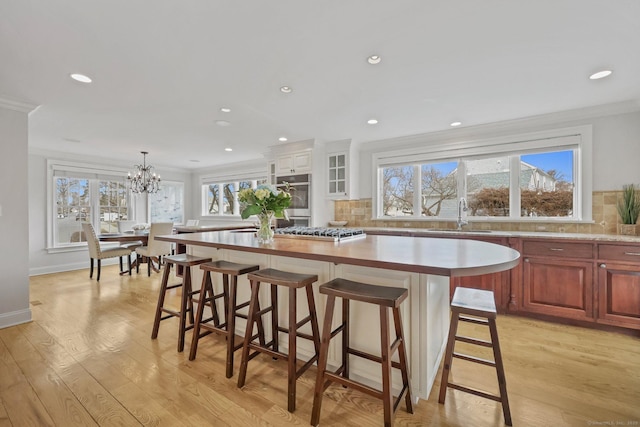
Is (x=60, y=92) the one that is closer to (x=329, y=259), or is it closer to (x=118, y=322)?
(x=118, y=322)

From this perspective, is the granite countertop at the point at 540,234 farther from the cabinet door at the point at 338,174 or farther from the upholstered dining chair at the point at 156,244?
the upholstered dining chair at the point at 156,244

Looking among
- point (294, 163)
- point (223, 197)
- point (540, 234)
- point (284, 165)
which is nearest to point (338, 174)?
point (294, 163)

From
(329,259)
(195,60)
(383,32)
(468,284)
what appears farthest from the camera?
(468,284)

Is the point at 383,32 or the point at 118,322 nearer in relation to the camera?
the point at 383,32

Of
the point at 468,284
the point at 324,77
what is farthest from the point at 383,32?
the point at 468,284

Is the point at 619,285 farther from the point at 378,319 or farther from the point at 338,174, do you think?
the point at 338,174

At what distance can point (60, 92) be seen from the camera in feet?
8.46

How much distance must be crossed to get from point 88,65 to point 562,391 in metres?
3.94

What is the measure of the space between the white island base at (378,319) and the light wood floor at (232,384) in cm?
15

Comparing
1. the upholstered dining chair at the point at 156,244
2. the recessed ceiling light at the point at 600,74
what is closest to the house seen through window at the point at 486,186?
the recessed ceiling light at the point at 600,74

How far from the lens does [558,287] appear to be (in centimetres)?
278

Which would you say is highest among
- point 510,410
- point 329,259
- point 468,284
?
point 329,259

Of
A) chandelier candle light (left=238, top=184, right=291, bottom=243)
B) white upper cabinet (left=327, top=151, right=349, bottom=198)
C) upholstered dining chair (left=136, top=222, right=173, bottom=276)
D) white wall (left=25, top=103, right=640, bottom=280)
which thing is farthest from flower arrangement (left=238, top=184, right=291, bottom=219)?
upholstered dining chair (left=136, top=222, right=173, bottom=276)

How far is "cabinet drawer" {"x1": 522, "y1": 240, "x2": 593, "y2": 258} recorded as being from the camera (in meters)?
2.67
